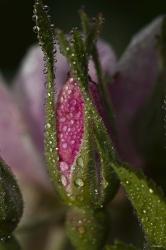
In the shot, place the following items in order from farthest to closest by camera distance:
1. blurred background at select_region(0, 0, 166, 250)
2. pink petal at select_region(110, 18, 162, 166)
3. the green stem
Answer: blurred background at select_region(0, 0, 166, 250) → pink petal at select_region(110, 18, 162, 166) → the green stem

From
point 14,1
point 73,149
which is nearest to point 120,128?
point 73,149

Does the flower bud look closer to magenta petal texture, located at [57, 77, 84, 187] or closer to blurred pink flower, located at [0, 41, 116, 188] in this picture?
magenta petal texture, located at [57, 77, 84, 187]

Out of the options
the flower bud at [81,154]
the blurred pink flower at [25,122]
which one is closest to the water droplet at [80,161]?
the flower bud at [81,154]

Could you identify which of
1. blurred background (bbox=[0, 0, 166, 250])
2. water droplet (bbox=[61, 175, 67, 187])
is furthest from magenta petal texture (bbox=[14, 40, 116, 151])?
blurred background (bbox=[0, 0, 166, 250])

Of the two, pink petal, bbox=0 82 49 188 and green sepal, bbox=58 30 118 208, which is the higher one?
green sepal, bbox=58 30 118 208

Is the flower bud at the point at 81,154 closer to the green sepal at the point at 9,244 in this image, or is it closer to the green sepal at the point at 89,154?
the green sepal at the point at 89,154

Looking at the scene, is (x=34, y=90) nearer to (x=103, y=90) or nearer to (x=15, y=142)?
(x=15, y=142)

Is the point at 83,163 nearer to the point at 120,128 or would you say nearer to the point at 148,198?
the point at 148,198
